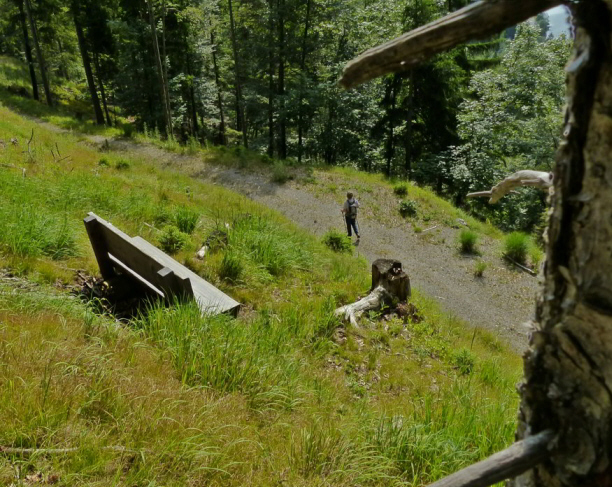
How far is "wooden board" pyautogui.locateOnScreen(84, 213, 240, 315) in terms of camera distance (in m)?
4.67

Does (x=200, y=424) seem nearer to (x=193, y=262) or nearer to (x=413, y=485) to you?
(x=413, y=485)

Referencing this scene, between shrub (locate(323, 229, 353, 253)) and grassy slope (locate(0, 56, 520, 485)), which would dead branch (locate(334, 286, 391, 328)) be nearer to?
grassy slope (locate(0, 56, 520, 485))

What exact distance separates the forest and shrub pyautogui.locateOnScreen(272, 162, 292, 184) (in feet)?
6.81

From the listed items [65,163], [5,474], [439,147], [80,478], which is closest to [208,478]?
[80,478]

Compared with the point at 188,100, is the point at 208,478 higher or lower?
lower

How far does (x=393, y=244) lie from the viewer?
1433cm

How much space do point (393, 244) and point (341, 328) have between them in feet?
26.6

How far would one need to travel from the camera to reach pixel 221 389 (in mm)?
3705

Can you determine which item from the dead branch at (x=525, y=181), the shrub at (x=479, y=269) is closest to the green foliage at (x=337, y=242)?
the shrub at (x=479, y=269)

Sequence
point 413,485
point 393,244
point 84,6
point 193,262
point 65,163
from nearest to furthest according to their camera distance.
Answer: point 413,485
point 193,262
point 65,163
point 393,244
point 84,6

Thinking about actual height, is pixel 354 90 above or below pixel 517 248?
above

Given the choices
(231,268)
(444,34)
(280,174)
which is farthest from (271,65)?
(444,34)

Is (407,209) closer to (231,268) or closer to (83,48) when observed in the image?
(231,268)

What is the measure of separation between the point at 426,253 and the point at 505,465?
13.3 metres
